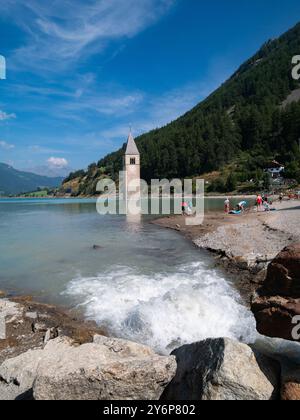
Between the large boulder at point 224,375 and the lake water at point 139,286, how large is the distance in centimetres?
421

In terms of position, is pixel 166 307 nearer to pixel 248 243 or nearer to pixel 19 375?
pixel 19 375

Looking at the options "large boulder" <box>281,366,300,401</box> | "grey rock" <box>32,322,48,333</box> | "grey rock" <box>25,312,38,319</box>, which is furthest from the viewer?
"grey rock" <box>25,312,38,319</box>

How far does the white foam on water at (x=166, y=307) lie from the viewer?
10.3 metres

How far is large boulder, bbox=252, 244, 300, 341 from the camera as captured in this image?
19.6 feet

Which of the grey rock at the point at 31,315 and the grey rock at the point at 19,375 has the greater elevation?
the grey rock at the point at 19,375

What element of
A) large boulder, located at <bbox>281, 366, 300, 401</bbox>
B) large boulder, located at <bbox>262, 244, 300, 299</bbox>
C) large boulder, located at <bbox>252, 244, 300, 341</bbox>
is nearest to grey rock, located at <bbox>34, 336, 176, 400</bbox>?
large boulder, located at <bbox>281, 366, 300, 401</bbox>

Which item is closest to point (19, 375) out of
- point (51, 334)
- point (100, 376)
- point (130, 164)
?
point (100, 376)

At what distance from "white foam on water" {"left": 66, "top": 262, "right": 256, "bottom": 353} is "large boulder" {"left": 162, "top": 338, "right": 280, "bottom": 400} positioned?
4146 millimetres

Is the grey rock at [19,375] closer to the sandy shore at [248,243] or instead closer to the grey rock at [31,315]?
the grey rock at [31,315]

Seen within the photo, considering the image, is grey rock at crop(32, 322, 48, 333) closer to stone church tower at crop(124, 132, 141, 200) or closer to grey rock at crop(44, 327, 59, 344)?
grey rock at crop(44, 327, 59, 344)

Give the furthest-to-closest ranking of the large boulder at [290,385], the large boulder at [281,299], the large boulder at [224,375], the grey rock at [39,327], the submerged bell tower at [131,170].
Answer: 1. the submerged bell tower at [131,170]
2. the grey rock at [39,327]
3. the large boulder at [281,299]
4. the large boulder at [224,375]
5. the large boulder at [290,385]

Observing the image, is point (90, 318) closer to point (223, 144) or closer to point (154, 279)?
point (154, 279)

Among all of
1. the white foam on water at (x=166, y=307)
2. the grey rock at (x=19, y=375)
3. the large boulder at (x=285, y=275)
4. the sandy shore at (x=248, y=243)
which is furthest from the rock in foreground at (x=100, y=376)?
the sandy shore at (x=248, y=243)

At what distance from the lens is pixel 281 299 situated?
20.9ft
